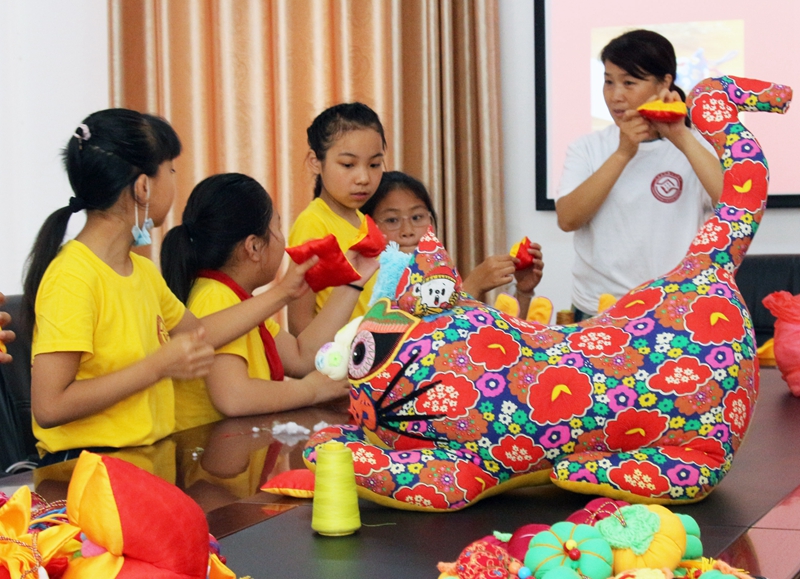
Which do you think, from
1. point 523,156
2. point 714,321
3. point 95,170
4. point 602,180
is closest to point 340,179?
point 602,180

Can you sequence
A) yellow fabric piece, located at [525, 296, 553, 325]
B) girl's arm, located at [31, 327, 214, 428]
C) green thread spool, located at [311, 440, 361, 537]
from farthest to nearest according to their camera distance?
yellow fabric piece, located at [525, 296, 553, 325] < girl's arm, located at [31, 327, 214, 428] < green thread spool, located at [311, 440, 361, 537]

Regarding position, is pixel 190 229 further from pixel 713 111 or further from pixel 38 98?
pixel 38 98

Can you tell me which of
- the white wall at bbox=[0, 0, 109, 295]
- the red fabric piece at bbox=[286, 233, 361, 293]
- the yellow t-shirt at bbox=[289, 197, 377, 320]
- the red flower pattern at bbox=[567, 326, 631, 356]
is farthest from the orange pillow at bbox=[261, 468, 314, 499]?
the white wall at bbox=[0, 0, 109, 295]

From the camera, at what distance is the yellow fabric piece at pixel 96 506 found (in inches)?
19.1

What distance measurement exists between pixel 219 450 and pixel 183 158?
6.40 feet

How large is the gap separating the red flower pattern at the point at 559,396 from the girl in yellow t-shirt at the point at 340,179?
94 cm

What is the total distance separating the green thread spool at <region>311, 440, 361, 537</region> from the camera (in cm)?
74

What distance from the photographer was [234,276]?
5.17 feet

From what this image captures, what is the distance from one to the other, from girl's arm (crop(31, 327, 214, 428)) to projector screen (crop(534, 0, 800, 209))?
179cm

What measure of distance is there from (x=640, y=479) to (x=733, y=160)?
0.33 metres

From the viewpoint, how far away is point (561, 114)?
2795 millimetres

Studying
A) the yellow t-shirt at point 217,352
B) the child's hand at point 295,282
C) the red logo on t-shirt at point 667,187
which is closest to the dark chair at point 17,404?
the yellow t-shirt at point 217,352

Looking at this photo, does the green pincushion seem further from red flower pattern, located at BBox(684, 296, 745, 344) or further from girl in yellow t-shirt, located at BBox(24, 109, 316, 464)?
girl in yellow t-shirt, located at BBox(24, 109, 316, 464)

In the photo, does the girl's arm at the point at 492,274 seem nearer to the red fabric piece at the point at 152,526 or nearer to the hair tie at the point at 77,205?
the hair tie at the point at 77,205
